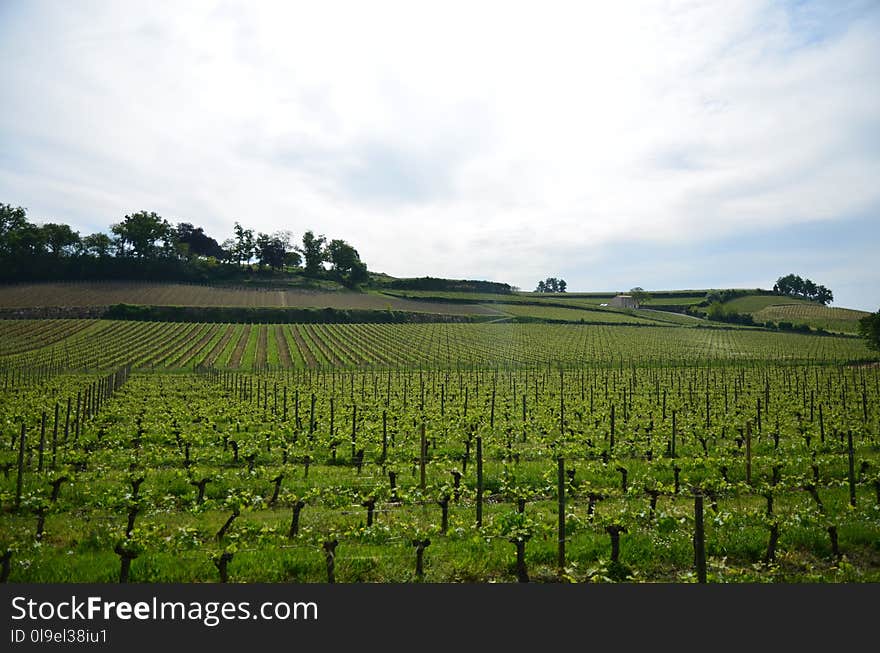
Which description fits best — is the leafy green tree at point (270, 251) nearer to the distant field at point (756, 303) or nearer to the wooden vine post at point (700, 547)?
the distant field at point (756, 303)

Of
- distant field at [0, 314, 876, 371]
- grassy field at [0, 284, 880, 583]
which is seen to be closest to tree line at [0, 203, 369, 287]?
distant field at [0, 314, 876, 371]

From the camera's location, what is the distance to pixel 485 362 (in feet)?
172

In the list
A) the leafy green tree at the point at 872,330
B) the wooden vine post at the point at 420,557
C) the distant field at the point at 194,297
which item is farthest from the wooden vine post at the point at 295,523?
the distant field at the point at 194,297

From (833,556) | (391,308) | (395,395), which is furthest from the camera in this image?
(391,308)

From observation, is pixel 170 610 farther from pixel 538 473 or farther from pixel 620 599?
pixel 538 473

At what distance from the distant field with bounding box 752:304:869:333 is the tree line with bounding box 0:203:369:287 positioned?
87.6 meters

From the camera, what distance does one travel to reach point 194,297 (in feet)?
283

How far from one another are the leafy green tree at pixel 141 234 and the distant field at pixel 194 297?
1428cm

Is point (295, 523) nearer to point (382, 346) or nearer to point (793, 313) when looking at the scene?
point (382, 346)

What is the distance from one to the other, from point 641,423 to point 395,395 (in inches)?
536

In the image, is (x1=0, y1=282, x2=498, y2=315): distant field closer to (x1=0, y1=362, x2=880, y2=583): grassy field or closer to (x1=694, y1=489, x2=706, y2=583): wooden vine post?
(x1=0, y1=362, x2=880, y2=583): grassy field

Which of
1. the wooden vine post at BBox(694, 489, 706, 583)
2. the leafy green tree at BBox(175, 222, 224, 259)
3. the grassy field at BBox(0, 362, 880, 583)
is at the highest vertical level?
the leafy green tree at BBox(175, 222, 224, 259)

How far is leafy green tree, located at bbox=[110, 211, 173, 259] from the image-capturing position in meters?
104

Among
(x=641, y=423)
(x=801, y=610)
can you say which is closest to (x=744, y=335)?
(x=641, y=423)
